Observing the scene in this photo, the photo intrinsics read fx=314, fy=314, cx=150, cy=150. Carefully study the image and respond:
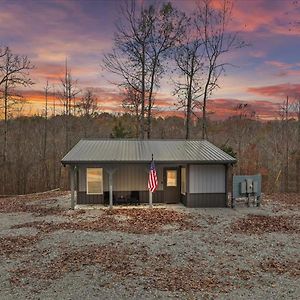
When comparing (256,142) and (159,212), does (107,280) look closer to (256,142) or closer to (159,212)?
(159,212)

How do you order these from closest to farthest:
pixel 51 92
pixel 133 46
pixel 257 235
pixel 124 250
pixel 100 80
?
pixel 124 250
pixel 257 235
pixel 133 46
pixel 100 80
pixel 51 92

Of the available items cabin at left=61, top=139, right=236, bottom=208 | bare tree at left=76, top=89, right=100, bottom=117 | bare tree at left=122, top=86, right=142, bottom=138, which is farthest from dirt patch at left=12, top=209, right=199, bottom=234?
bare tree at left=76, top=89, right=100, bottom=117

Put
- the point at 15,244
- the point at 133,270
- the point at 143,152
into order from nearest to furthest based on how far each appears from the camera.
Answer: the point at 133,270, the point at 15,244, the point at 143,152

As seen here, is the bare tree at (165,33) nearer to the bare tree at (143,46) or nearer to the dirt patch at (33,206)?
the bare tree at (143,46)

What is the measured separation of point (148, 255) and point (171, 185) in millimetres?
8071

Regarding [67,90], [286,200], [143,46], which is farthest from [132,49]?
[286,200]

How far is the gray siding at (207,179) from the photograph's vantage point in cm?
1523

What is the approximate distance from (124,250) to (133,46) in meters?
19.2

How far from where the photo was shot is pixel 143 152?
16188mm

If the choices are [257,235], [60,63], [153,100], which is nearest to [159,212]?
[257,235]

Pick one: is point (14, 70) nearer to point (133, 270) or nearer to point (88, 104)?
point (88, 104)

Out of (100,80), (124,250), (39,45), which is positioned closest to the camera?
(124,250)

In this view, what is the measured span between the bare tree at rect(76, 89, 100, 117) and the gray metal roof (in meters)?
14.5

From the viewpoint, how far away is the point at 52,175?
26078 millimetres
